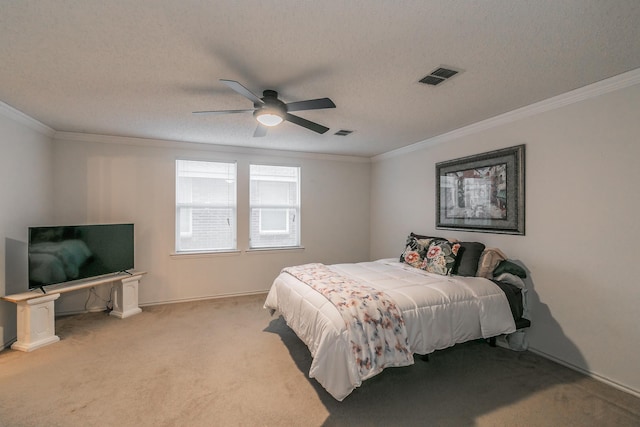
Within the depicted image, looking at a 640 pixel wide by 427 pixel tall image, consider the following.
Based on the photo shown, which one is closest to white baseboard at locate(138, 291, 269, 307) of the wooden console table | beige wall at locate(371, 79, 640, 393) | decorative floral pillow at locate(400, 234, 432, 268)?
the wooden console table

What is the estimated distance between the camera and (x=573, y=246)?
8.59ft

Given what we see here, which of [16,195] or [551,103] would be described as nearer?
Result: [551,103]

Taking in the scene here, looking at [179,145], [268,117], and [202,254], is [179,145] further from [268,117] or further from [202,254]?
[268,117]

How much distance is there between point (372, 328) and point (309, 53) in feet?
6.64

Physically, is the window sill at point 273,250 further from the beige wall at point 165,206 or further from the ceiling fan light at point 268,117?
the ceiling fan light at point 268,117

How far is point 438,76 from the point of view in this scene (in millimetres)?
2311

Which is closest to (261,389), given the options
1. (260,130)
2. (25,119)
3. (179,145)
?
(260,130)

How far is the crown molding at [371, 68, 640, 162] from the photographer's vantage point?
7.45ft

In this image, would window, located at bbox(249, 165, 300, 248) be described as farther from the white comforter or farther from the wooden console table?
the wooden console table

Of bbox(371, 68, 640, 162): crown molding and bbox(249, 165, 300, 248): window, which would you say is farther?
bbox(249, 165, 300, 248): window

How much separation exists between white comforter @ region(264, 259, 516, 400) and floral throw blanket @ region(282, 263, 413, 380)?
64mm

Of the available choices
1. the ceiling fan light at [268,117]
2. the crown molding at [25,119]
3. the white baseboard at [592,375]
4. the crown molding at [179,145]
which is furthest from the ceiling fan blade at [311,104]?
the white baseboard at [592,375]

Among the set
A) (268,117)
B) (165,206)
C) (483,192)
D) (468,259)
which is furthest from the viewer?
(165,206)

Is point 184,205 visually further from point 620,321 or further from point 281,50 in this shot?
point 620,321
